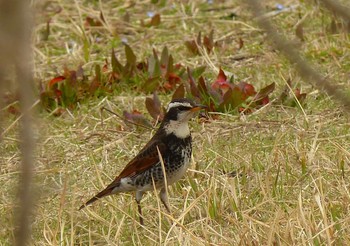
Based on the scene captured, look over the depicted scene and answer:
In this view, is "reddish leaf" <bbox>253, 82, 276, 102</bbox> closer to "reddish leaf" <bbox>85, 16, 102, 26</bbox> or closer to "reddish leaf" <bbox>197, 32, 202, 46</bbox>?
"reddish leaf" <bbox>197, 32, 202, 46</bbox>

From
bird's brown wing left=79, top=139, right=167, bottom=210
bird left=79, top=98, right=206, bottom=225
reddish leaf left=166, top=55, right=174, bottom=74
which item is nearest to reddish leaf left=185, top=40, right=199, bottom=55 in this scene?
reddish leaf left=166, top=55, right=174, bottom=74

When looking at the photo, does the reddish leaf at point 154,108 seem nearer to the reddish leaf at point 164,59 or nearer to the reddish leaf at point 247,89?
the reddish leaf at point 247,89

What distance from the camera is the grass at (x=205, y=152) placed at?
450 cm

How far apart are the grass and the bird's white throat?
24cm

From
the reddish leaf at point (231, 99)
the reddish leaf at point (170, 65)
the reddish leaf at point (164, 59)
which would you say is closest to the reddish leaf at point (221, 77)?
the reddish leaf at point (231, 99)

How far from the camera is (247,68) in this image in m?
7.86

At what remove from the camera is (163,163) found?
4977 millimetres

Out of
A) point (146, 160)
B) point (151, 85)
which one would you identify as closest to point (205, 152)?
point (146, 160)

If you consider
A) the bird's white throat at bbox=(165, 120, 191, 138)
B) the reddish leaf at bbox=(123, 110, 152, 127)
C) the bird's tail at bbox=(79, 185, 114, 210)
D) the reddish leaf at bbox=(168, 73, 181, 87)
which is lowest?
the reddish leaf at bbox=(168, 73, 181, 87)

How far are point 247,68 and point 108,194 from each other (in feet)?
10.4

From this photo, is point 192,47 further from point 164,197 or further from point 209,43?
point 164,197

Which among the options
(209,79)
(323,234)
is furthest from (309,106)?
(323,234)

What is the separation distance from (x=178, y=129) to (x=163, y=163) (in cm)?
32

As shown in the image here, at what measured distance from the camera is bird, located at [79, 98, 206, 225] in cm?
503
